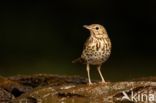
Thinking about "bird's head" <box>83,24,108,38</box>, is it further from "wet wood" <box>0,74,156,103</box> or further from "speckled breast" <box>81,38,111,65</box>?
"wet wood" <box>0,74,156,103</box>

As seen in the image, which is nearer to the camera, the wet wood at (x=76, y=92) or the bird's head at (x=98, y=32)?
the wet wood at (x=76, y=92)

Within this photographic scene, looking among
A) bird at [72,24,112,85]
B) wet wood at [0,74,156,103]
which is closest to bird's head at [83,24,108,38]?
bird at [72,24,112,85]

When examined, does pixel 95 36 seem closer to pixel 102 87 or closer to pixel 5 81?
pixel 102 87

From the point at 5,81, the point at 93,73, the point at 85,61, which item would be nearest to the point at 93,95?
the point at 85,61

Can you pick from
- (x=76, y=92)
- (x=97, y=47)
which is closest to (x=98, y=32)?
(x=97, y=47)

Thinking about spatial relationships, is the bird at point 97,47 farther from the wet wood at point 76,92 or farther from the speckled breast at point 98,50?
the wet wood at point 76,92

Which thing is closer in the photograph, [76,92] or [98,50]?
[76,92]

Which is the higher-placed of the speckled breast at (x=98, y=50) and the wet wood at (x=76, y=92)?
the speckled breast at (x=98, y=50)

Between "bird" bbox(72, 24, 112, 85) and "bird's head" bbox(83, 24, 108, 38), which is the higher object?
"bird's head" bbox(83, 24, 108, 38)

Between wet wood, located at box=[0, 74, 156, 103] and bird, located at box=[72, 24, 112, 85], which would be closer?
wet wood, located at box=[0, 74, 156, 103]

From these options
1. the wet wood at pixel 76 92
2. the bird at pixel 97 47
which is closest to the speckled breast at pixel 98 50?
the bird at pixel 97 47

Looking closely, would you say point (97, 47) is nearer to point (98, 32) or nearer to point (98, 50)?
point (98, 50)
